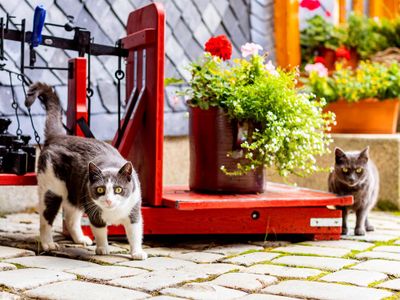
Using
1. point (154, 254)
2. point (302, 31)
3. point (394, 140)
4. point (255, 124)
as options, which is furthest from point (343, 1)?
point (154, 254)

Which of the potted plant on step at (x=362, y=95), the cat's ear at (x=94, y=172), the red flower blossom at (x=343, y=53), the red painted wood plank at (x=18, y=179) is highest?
the red flower blossom at (x=343, y=53)

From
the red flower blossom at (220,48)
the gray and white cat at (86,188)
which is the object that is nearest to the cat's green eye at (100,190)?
the gray and white cat at (86,188)

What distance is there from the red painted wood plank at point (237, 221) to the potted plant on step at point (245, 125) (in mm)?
155

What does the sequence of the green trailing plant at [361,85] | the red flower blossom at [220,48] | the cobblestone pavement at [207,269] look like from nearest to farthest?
the cobblestone pavement at [207,269] → the red flower blossom at [220,48] → the green trailing plant at [361,85]

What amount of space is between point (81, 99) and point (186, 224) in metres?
0.83

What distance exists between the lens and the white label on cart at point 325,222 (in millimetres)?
3605

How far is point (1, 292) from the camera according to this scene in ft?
7.63

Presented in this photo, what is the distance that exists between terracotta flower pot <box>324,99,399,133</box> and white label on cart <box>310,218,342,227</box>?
1.82m

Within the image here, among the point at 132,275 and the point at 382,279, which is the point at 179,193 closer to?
the point at 132,275

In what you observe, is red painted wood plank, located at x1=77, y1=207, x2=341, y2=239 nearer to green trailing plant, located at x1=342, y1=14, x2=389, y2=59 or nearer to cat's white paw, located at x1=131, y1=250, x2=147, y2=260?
cat's white paw, located at x1=131, y1=250, x2=147, y2=260

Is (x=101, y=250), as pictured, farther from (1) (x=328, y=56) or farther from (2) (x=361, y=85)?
(1) (x=328, y=56)

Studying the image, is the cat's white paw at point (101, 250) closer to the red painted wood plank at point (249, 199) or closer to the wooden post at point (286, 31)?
the red painted wood plank at point (249, 199)

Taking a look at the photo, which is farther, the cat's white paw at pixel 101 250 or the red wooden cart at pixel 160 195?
the red wooden cart at pixel 160 195

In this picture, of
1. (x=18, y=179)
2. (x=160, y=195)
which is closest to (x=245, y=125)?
(x=160, y=195)
